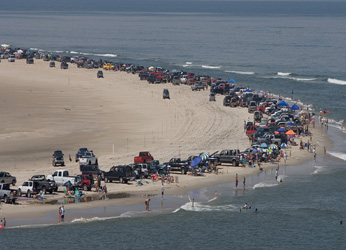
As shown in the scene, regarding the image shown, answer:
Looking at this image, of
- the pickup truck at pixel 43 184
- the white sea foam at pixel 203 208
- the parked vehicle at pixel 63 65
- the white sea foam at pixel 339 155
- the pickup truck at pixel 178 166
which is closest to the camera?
the white sea foam at pixel 203 208

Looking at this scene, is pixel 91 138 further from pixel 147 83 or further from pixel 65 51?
pixel 65 51

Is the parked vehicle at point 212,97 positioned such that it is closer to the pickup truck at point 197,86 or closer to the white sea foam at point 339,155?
the pickup truck at point 197,86

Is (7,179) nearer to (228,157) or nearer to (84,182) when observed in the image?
(84,182)

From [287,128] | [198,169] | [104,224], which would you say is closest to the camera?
[104,224]

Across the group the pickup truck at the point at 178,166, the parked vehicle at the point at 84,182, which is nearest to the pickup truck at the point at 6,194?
the parked vehicle at the point at 84,182

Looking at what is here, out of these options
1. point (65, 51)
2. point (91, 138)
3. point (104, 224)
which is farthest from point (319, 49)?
point (104, 224)

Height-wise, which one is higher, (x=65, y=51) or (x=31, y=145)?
(x=65, y=51)

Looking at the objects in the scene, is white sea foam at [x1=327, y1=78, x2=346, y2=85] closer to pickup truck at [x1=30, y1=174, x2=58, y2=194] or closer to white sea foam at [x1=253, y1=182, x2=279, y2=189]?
white sea foam at [x1=253, y1=182, x2=279, y2=189]
